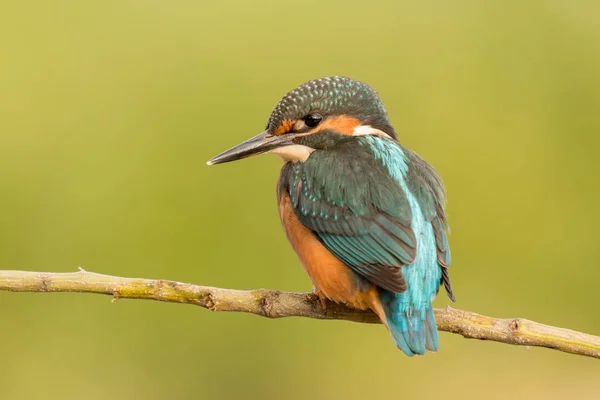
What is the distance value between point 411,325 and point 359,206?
0.41 m

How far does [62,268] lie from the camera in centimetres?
385

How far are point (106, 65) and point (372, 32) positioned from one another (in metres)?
1.39

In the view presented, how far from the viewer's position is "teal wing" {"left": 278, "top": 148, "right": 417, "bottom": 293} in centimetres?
261

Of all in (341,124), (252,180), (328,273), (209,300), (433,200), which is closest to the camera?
(209,300)

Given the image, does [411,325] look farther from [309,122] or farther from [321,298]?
[309,122]

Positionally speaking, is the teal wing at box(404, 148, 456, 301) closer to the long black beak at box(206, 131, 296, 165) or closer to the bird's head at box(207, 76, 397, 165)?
the bird's head at box(207, 76, 397, 165)

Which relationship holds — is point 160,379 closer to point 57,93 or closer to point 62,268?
point 62,268

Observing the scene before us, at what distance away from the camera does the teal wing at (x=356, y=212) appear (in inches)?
103

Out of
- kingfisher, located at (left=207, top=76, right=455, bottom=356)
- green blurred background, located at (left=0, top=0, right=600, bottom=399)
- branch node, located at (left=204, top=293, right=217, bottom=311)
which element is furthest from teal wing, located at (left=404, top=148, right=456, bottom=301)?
green blurred background, located at (left=0, top=0, right=600, bottom=399)

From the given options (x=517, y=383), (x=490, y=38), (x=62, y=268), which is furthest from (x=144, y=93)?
(x=517, y=383)

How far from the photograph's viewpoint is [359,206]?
2.73 m

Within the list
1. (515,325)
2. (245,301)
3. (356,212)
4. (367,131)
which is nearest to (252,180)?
(367,131)

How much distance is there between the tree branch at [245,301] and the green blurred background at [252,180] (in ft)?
4.55

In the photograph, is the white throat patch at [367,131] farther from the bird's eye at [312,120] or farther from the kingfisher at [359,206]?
the bird's eye at [312,120]
